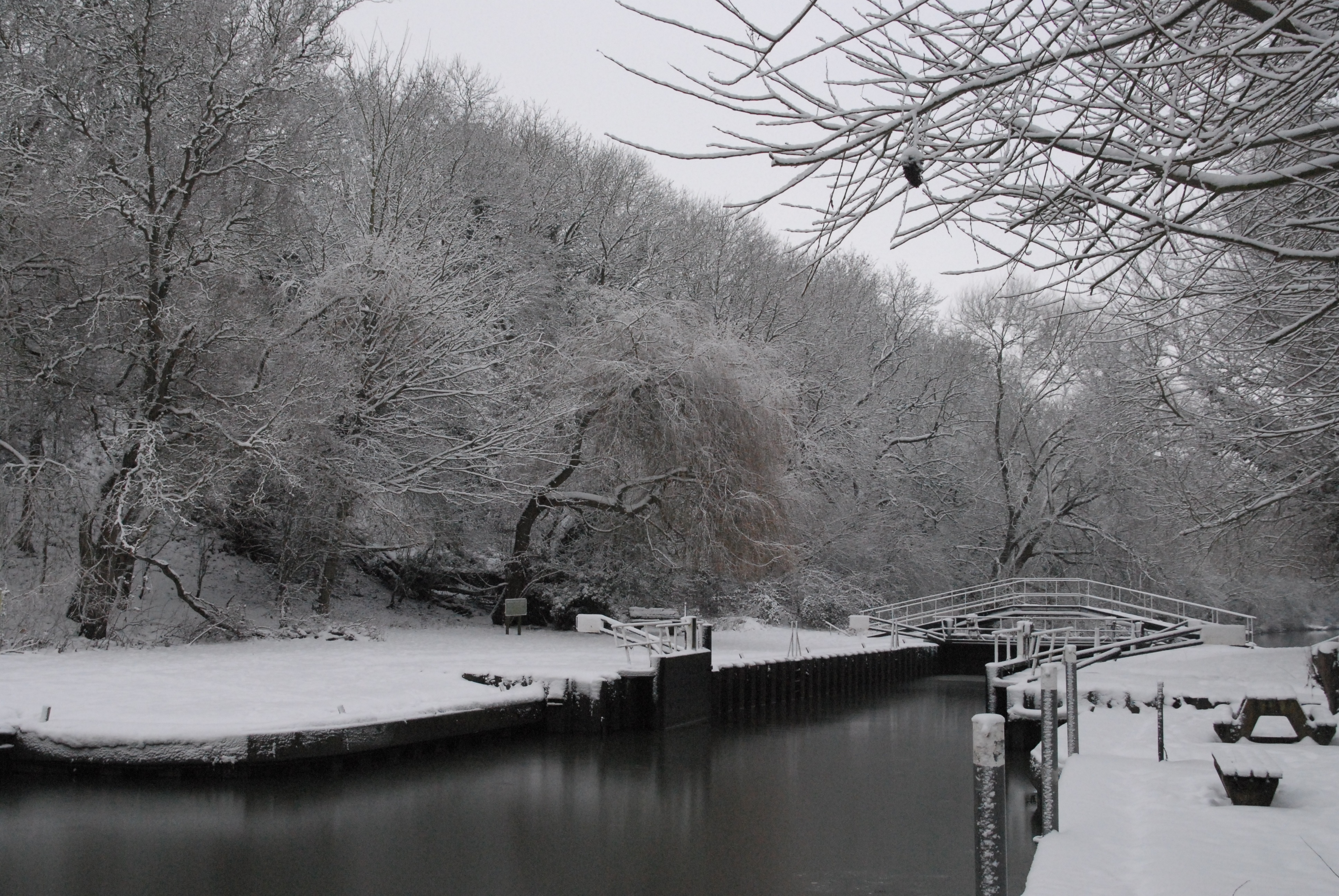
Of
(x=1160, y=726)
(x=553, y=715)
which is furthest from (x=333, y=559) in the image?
(x=1160, y=726)

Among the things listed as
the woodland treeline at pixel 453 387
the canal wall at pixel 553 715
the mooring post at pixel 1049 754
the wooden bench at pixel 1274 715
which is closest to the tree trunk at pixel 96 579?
the woodland treeline at pixel 453 387

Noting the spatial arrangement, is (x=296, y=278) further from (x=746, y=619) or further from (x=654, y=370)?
(x=746, y=619)

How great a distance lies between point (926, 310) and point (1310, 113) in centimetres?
3010

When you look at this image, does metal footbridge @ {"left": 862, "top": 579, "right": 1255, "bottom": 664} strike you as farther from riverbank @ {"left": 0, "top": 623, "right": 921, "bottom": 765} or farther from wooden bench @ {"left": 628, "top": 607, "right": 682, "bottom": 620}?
riverbank @ {"left": 0, "top": 623, "right": 921, "bottom": 765}

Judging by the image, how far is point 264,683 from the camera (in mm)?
12703

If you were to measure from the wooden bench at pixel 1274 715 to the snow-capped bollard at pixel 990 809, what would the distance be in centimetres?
650

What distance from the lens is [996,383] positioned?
1336 inches

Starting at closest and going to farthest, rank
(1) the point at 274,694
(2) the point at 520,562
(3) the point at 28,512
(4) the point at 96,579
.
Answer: (1) the point at 274,694 → (3) the point at 28,512 → (4) the point at 96,579 → (2) the point at 520,562

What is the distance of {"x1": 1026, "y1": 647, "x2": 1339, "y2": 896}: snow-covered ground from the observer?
5.20 metres

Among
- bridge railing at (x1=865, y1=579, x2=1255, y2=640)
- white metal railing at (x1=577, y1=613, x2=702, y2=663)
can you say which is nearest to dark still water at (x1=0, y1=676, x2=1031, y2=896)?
white metal railing at (x1=577, y1=613, x2=702, y2=663)

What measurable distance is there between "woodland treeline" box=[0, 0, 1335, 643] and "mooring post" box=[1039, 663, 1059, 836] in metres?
2.23

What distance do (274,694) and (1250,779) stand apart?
31.3 ft

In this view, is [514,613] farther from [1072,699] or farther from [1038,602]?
[1038,602]

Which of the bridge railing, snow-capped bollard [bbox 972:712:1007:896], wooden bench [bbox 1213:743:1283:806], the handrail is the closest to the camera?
snow-capped bollard [bbox 972:712:1007:896]
